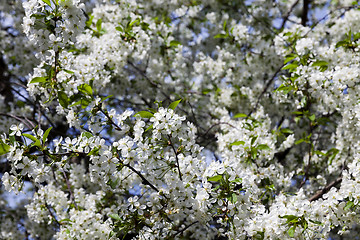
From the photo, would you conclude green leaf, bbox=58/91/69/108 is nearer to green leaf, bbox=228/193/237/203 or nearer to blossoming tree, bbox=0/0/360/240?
blossoming tree, bbox=0/0/360/240

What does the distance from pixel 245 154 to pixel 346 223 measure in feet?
3.83

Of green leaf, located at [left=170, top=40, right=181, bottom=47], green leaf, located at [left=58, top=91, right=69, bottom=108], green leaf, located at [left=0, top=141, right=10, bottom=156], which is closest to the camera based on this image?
green leaf, located at [left=0, top=141, right=10, bottom=156]

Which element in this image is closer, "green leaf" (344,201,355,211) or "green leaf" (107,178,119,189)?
"green leaf" (107,178,119,189)

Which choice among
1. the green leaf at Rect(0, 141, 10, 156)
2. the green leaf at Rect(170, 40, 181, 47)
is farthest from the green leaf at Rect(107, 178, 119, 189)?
the green leaf at Rect(170, 40, 181, 47)

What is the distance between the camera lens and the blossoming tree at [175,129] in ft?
8.95

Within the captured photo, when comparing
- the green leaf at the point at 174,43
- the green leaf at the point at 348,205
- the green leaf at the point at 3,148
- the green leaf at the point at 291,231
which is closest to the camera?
the green leaf at the point at 3,148

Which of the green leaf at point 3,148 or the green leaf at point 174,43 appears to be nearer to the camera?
the green leaf at point 3,148

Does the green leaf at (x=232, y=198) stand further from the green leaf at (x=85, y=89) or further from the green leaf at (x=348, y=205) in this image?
the green leaf at (x=85, y=89)

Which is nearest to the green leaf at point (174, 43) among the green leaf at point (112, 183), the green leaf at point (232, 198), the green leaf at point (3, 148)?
the green leaf at point (112, 183)

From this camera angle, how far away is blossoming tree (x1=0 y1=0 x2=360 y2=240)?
273 centimetres

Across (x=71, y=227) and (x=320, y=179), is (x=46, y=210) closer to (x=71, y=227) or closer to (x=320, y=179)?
(x=71, y=227)

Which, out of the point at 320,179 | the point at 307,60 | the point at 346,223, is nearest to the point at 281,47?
the point at 307,60

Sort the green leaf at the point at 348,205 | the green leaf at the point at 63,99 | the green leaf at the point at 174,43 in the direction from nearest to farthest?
the green leaf at the point at 348,205
the green leaf at the point at 63,99
the green leaf at the point at 174,43

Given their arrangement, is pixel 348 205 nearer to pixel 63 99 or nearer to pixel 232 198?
pixel 232 198
